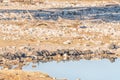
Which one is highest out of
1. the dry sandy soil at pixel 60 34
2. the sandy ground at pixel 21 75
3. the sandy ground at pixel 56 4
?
the sandy ground at pixel 21 75

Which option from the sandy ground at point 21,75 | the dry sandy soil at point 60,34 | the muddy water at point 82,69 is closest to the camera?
the sandy ground at point 21,75

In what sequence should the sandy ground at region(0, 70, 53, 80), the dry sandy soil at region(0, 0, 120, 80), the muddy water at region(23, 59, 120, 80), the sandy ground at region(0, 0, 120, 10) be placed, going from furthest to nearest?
1. the sandy ground at region(0, 0, 120, 10)
2. the dry sandy soil at region(0, 0, 120, 80)
3. the muddy water at region(23, 59, 120, 80)
4. the sandy ground at region(0, 70, 53, 80)

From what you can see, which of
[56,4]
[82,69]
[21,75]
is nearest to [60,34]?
[82,69]

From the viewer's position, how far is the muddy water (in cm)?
2362

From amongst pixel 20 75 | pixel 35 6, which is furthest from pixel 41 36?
pixel 35 6

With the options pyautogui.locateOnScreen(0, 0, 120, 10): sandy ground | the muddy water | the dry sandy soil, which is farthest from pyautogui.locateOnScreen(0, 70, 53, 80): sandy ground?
pyautogui.locateOnScreen(0, 0, 120, 10): sandy ground

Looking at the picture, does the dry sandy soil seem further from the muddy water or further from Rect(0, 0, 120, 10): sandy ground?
Rect(0, 0, 120, 10): sandy ground

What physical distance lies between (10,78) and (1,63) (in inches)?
149

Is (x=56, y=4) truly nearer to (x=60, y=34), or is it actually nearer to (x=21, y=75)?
(x=60, y=34)

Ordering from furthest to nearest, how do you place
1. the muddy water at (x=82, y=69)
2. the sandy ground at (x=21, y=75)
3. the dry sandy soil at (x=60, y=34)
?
the dry sandy soil at (x=60, y=34) < the muddy water at (x=82, y=69) < the sandy ground at (x=21, y=75)

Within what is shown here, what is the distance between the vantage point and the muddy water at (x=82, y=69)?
77.5 feet

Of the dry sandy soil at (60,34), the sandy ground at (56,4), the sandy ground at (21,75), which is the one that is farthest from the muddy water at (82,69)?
the sandy ground at (56,4)

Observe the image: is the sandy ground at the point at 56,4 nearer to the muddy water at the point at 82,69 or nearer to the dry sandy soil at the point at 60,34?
the dry sandy soil at the point at 60,34

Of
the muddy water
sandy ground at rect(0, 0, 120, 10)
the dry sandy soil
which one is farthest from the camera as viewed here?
sandy ground at rect(0, 0, 120, 10)
